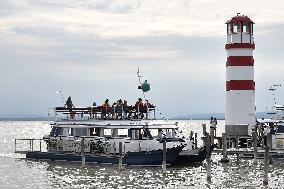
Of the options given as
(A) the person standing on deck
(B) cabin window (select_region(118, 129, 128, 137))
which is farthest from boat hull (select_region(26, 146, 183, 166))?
(A) the person standing on deck

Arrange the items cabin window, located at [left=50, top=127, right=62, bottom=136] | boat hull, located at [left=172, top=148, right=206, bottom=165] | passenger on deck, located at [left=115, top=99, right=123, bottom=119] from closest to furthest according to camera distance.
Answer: boat hull, located at [left=172, top=148, right=206, bottom=165], passenger on deck, located at [left=115, top=99, right=123, bottom=119], cabin window, located at [left=50, top=127, right=62, bottom=136]

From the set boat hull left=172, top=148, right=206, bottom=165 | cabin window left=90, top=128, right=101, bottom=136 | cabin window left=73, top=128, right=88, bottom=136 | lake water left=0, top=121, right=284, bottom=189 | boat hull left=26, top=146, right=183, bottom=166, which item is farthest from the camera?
cabin window left=73, top=128, right=88, bottom=136

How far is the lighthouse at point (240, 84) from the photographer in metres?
55.4

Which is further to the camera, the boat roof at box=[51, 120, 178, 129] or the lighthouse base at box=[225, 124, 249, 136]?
the lighthouse base at box=[225, 124, 249, 136]

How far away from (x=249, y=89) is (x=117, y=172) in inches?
613

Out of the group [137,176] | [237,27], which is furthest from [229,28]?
[137,176]

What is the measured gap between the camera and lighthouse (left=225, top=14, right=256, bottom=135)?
5544cm

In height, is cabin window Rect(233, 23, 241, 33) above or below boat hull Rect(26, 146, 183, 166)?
above

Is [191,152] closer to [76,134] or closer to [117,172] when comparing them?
Result: [117,172]

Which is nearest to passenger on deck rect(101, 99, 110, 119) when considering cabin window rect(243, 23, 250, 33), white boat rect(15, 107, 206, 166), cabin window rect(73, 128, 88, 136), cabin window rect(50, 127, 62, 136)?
white boat rect(15, 107, 206, 166)

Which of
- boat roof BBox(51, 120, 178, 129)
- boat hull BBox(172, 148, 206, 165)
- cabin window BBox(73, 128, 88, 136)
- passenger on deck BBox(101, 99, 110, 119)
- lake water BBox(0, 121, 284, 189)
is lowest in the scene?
lake water BBox(0, 121, 284, 189)

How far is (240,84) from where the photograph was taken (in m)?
55.4

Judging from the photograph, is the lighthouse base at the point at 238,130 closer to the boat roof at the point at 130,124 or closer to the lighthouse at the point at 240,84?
the lighthouse at the point at 240,84

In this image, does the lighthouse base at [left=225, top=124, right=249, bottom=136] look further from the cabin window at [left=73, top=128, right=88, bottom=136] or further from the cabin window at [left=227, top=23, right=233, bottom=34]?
the cabin window at [left=73, top=128, right=88, bottom=136]
